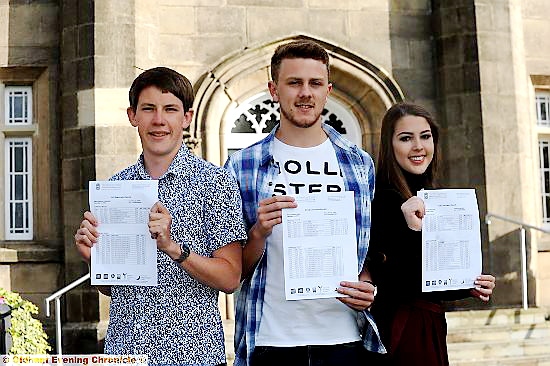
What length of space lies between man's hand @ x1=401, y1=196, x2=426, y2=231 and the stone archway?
6586 mm

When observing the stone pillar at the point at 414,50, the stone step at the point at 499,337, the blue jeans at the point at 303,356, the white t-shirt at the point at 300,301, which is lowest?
the stone step at the point at 499,337

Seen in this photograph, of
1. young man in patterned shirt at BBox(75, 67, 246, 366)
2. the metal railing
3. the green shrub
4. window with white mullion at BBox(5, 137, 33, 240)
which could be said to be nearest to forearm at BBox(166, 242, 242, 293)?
young man in patterned shirt at BBox(75, 67, 246, 366)

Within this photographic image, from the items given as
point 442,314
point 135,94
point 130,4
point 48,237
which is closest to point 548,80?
point 130,4

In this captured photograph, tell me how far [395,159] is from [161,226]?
1.27m

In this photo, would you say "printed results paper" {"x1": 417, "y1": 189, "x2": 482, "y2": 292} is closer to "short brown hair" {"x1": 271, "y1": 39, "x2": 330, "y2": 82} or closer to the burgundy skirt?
the burgundy skirt

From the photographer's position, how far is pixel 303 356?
3.63 m

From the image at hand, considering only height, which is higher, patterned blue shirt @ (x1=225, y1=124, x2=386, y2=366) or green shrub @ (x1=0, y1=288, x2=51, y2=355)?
patterned blue shirt @ (x1=225, y1=124, x2=386, y2=366)

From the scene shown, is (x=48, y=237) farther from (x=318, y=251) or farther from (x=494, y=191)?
(x=318, y=251)

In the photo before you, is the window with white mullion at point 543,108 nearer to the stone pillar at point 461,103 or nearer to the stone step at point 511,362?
the stone pillar at point 461,103

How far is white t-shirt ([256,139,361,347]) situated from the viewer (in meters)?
3.65

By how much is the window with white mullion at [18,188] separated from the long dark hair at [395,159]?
23.9 feet

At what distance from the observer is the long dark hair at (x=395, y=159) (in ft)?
13.3

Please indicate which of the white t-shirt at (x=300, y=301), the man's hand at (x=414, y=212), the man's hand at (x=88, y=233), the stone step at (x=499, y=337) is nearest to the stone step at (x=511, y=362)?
the stone step at (x=499, y=337)

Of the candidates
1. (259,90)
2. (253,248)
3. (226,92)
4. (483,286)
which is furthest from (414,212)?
(259,90)
